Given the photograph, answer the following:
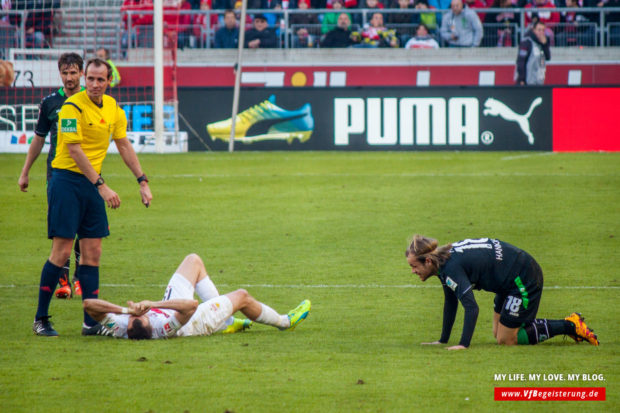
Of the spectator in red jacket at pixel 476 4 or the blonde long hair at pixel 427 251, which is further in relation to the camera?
the spectator in red jacket at pixel 476 4

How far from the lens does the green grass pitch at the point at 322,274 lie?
20.1 feet

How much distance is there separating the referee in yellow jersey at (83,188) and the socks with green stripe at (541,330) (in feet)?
10.6

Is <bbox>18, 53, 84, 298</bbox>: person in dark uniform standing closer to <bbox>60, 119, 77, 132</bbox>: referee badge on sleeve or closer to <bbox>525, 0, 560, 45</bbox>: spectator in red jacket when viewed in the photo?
<bbox>60, 119, 77, 132</bbox>: referee badge on sleeve

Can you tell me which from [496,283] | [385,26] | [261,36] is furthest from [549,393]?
[261,36]

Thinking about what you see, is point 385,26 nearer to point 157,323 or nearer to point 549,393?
point 157,323

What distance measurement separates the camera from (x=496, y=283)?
298 inches

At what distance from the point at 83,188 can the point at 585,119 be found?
17.4 m

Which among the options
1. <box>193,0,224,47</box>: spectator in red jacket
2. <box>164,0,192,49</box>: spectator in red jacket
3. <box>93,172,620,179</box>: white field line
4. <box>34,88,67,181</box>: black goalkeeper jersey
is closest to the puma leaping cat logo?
<box>93,172,620,179</box>: white field line

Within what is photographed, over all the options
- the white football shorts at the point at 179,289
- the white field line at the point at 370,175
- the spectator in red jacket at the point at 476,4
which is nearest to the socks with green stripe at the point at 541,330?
the white football shorts at the point at 179,289

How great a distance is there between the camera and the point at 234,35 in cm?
2858

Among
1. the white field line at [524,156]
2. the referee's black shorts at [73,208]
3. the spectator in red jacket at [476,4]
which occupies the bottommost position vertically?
the white field line at [524,156]

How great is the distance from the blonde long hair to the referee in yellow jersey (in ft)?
7.33

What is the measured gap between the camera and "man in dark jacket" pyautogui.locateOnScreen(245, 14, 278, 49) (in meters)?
28.6

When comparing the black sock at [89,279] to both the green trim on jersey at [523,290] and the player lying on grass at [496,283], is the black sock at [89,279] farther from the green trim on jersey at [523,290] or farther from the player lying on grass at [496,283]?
the green trim on jersey at [523,290]
